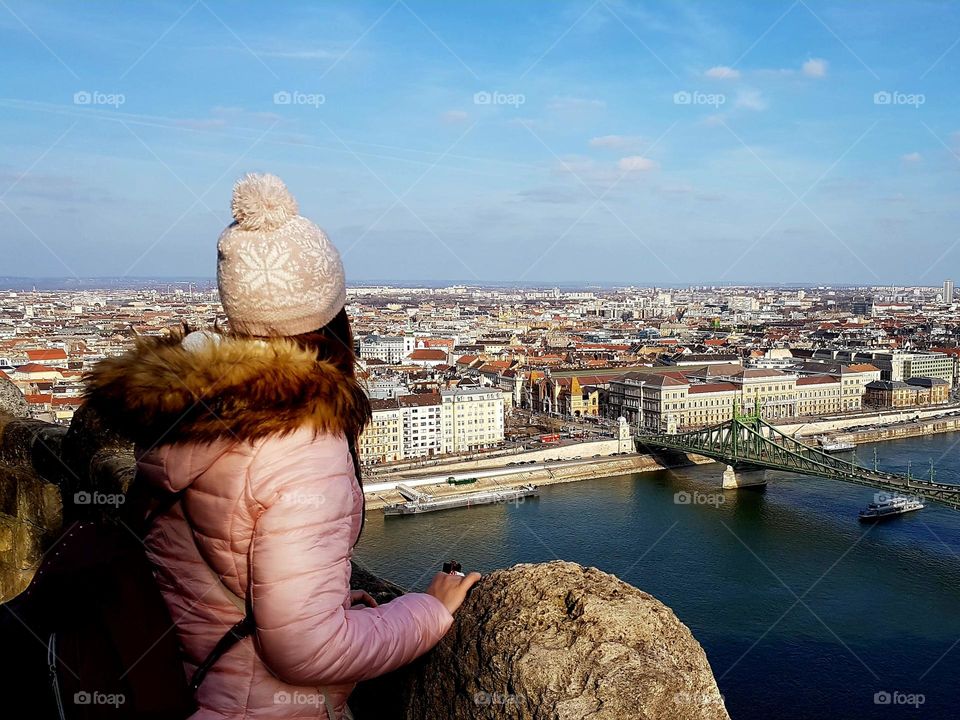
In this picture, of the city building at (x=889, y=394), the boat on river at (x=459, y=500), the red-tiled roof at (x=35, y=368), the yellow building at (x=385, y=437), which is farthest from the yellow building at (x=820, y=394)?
the red-tiled roof at (x=35, y=368)

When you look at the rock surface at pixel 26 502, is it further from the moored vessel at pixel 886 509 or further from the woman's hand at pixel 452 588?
the moored vessel at pixel 886 509

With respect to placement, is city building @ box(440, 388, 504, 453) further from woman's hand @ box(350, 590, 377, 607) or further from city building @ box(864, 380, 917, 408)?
woman's hand @ box(350, 590, 377, 607)

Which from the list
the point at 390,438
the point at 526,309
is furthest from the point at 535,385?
the point at 526,309

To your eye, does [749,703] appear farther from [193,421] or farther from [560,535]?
[193,421]

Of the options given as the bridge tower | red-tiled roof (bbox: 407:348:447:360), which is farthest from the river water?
red-tiled roof (bbox: 407:348:447:360)

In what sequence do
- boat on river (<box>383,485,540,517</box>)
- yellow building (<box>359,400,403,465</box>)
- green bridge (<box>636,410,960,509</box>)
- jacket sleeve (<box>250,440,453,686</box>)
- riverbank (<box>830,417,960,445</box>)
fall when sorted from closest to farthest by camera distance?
jacket sleeve (<box>250,440,453,686</box>)
green bridge (<box>636,410,960,509</box>)
boat on river (<box>383,485,540,517</box>)
yellow building (<box>359,400,403,465</box>)
riverbank (<box>830,417,960,445</box>)

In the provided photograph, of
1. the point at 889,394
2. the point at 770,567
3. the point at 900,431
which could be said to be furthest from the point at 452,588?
the point at 889,394

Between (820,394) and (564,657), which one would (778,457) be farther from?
(564,657)
